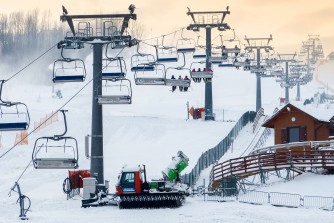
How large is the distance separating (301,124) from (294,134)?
738 millimetres

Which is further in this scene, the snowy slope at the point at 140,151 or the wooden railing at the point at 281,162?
the wooden railing at the point at 281,162

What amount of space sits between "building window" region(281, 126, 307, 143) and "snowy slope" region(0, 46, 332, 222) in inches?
187

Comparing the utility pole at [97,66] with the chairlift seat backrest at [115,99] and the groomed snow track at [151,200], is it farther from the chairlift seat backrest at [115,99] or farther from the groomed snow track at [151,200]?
the groomed snow track at [151,200]

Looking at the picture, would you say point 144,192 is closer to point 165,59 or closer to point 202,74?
point 165,59

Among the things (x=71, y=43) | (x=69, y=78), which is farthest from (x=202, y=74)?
(x=69, y=78)

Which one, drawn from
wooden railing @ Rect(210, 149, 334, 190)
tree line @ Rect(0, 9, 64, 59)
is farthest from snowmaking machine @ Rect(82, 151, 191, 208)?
tree line @ Rect(0, 9, 64, 59)

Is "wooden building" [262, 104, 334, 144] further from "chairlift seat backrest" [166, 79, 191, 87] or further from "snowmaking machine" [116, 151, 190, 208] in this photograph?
"snowmaking machine" [116, 151, 190, 208]

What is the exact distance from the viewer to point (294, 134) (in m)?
40.6

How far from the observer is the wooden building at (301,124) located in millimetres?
39844

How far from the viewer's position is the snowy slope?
83.2 feet

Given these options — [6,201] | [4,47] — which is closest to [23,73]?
[4,47]

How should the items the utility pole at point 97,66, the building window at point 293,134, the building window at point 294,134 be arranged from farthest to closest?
the building window at point 293,134
the building window at point 294,134
the utility pole at point 97,66

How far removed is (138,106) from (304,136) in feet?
159

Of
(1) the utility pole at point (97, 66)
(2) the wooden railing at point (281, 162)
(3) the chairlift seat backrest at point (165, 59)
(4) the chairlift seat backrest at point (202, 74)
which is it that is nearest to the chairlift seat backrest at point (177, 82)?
(1) the utility pole at point (97, 66)
